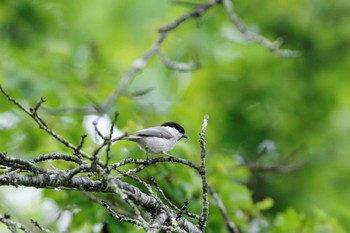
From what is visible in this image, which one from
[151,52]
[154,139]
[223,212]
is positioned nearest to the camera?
[154,139]

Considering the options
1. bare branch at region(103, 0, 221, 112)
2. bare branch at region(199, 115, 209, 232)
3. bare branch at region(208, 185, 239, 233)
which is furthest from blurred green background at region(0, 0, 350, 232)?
bare branch at region(199, 115, 209, 232)

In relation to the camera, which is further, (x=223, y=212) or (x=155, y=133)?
(x=223, y=212)

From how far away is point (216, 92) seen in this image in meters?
11.7

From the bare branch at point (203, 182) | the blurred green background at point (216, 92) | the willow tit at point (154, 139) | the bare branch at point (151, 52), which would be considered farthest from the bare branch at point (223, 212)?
the bare branch at point (203, 182)

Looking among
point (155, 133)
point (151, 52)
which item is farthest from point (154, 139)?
point (151, 52)

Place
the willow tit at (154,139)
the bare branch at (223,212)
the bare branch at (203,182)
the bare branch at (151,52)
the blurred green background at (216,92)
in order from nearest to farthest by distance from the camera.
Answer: the bare branch at (203,182)
the willow tit at (154,139)
the bare branch at (151,52)
the bare branch at (223,212)
the blurred green background at (216,92)

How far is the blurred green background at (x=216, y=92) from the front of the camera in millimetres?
6852

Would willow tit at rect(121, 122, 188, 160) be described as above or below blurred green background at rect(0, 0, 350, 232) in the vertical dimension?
below

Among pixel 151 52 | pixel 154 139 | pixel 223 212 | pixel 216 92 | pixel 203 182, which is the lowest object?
pixel 203 182

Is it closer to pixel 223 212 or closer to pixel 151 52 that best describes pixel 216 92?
pixel 151 52

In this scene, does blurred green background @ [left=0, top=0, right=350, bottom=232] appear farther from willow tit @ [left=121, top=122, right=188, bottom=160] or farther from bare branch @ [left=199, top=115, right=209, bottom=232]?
bare branch @ [left=199, top=115, right=209, bottom=232]

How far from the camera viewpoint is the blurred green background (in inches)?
270

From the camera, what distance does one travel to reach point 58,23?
10.7 metres

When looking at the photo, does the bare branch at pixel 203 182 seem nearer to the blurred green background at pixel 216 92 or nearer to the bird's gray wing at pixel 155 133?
the bird's gray wing at pixel 155 133
